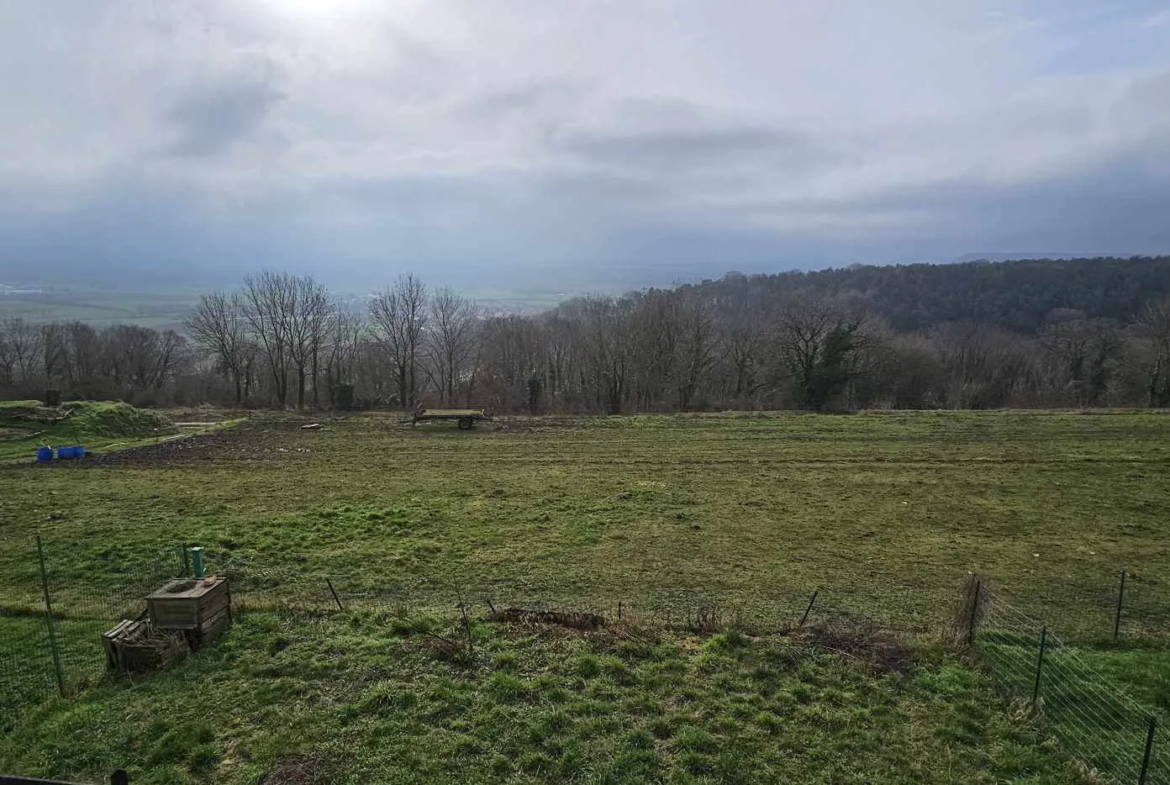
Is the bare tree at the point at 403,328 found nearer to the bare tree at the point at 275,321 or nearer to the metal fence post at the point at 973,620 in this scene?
Result: the bare tree at the point at 275,321

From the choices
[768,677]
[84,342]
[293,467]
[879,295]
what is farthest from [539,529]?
[879,295]

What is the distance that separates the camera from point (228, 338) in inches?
1873

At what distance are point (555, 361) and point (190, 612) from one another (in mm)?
49479

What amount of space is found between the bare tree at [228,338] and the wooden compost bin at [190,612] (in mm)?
40939

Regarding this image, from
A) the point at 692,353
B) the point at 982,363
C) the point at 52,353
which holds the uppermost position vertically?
the point at 52,353

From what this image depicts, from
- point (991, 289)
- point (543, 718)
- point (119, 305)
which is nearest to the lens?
point (543, 718)

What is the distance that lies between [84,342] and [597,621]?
215 ft

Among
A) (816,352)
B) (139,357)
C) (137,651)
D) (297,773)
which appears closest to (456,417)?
(137,651)

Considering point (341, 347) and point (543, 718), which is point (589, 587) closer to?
point (543, 718)

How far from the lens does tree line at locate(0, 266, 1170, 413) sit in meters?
43.7

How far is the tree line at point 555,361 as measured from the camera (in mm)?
43719

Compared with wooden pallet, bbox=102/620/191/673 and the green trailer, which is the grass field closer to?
wooden pallet, bbox=102/620/191/673

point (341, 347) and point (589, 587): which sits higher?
point (341, 347)

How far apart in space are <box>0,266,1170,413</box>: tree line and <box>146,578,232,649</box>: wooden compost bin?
29.4m
